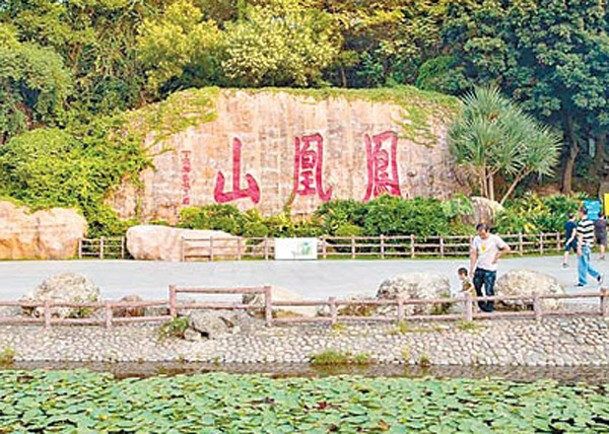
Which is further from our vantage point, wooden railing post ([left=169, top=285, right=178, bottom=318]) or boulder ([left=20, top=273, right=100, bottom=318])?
boulder ([left=20, top=273, right=100, bottom=318])

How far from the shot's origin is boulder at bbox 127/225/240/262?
17.2 metres

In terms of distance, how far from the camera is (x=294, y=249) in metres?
17.1

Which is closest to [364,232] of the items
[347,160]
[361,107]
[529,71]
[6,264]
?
[347,160]

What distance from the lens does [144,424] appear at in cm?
539

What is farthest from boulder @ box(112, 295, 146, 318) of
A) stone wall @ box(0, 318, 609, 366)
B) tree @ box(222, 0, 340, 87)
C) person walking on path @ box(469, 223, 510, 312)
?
tree @ box(222, 0, 340, 87)

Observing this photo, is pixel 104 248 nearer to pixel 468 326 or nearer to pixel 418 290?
pixel 418 290

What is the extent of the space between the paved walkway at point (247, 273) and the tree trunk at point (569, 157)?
22.0ft

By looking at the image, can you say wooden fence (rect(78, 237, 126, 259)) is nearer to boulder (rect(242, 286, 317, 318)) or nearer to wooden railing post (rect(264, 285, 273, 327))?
boulder (rect(242, 286, 317, 318))

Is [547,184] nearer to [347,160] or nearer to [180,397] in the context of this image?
[347,160]

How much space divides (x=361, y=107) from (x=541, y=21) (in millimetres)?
6240

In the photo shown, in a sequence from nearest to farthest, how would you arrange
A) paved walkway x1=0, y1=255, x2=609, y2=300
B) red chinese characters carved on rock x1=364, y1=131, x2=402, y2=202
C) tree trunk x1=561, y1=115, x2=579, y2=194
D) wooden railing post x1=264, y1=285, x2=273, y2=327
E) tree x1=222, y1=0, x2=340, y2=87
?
wooden railing post x1=264, y1=285, x2=273, y2=327
paved walkway x1=0, y1=255, x2=609, y2=300
red chinese characters carved on rock x1=364, y1=131, x2=402, y2=202
tree x1=222, y1=0, x2=340, y2=87
tree trunk x1=561, y1=115, x2=579, y2=194

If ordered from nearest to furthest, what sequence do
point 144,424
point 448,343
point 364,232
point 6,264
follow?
point 144,424 < point 448,343 < point 6,264 < point 364,232

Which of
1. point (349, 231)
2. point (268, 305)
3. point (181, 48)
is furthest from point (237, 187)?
point (268, 305)

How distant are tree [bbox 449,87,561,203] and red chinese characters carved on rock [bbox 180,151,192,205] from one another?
26.8 feet
